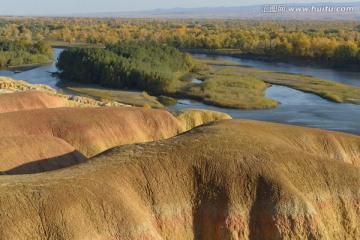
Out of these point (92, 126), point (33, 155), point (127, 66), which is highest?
point (33, 155)

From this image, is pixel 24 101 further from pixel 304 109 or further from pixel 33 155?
pixel 304 109

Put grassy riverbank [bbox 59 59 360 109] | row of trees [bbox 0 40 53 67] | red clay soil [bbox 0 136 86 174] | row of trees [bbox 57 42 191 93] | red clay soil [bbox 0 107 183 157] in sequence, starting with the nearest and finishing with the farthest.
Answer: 1. red clay soil [bbox 0 136 86 174]
2. red clay soil [bbox 0 107 183 157]
3. grassy riverbank [bbox 59 59 360 109]
4. row of trees [bbox 57 42 191 93]
5. row of trees [bbox 0 40 53 67]

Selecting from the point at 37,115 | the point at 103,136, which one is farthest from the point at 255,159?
the point at 37,115

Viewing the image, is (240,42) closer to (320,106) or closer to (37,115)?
(320,106)

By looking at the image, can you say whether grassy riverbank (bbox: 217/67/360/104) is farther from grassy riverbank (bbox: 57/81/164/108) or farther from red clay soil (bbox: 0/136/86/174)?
red clay soil (bbox: 0/136/86/174)

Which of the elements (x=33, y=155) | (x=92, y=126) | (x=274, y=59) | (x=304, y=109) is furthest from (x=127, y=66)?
(x=33, y=155)

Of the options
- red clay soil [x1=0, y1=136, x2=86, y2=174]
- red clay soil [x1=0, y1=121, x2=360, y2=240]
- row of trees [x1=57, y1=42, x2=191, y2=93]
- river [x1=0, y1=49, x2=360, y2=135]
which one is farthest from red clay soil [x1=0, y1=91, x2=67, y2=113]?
row of trees [x1=57, y1=42, x2=191, y2=93]

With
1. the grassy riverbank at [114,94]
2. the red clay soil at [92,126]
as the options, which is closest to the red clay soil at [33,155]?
the red clay soil at [92,126]
